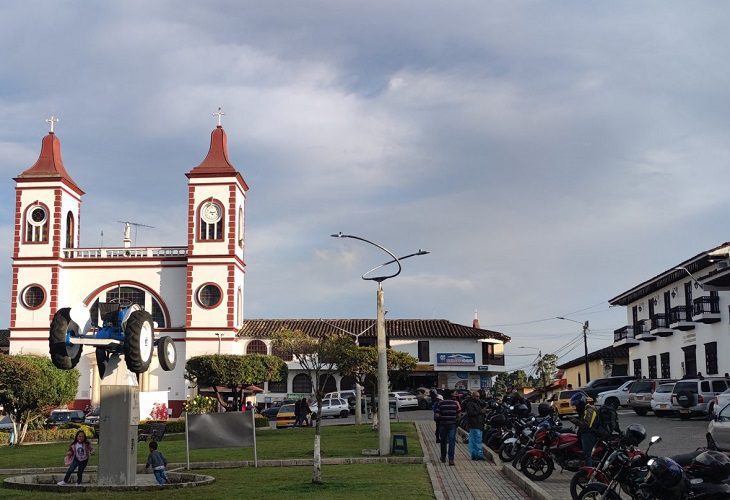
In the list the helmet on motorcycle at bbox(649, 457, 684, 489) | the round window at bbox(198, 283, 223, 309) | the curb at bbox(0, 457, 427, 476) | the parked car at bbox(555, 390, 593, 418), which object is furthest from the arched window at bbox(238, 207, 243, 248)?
the helmet on motorcycle at bbox(649, 457, 684, 489)

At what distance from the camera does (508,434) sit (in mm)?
21094

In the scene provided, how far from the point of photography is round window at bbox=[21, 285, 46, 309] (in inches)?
2359

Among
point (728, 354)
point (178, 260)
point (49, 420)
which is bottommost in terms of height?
point (49, 420)

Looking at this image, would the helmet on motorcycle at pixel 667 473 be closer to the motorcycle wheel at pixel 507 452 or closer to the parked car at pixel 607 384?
the motorcycle wheel at pixel 507 452

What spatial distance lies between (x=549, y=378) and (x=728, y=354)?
50255 mm

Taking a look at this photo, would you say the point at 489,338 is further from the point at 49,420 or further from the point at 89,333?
the point at 89,333

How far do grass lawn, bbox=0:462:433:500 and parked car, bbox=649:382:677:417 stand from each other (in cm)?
1856

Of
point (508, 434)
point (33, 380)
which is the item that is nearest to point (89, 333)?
point (508, 434)

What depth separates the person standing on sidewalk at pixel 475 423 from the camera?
2086 centimetres

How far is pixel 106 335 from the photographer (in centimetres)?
1828

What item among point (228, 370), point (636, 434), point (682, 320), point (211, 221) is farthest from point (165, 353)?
point (211, 221)

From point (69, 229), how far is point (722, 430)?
5294 cm

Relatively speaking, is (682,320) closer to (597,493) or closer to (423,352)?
(423,352)

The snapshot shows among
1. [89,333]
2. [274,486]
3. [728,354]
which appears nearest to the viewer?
[274,486]
